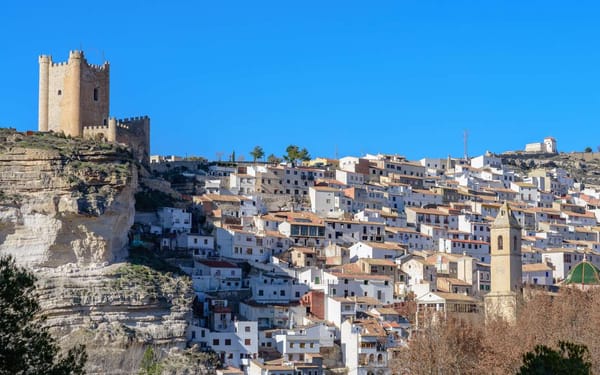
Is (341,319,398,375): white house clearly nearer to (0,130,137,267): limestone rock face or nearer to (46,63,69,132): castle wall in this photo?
(0,130,137,267): limestone rock face

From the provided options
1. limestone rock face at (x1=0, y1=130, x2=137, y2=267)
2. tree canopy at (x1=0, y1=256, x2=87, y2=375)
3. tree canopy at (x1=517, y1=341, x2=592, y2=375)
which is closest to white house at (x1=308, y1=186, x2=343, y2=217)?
limestone rock face at (x1=0, y1=130, x2=137, y2=267)

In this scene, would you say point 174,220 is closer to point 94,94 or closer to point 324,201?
point 94,94

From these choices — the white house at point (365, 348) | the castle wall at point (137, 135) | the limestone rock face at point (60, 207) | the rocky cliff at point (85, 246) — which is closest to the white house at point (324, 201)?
the castle wall at point (137, 135)

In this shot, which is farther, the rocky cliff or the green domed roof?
the green domed roof

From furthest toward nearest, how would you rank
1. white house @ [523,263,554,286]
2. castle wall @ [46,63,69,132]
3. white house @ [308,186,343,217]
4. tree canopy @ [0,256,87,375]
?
white house @ [308,186,343,217]
white house @ [523,263,554,286]
castle wall @ [46,63,69,132]
tree canopy @ [0,256,87,375]

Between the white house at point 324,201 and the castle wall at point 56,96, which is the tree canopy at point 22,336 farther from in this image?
the white house at point 324,201

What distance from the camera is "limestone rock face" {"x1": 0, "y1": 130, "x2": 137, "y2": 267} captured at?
179 feet

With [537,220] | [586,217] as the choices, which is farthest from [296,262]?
[586,217]

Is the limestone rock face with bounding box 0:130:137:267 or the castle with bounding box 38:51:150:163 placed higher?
the castle with bounding box 38:51:150:163

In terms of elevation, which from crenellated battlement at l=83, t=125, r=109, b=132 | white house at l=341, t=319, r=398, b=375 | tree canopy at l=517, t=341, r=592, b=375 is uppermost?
crenellated battlement at l=83, t=125, r=109, b=132

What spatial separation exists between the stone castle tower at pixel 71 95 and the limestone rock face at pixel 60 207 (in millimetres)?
6090

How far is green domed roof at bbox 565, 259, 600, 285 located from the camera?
205ft

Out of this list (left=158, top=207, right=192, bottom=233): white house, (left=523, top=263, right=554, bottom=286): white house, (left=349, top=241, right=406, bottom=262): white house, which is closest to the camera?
(left=158, top=207, right=192, bottom=233): white house

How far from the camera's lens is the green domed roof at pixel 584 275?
205 feet
